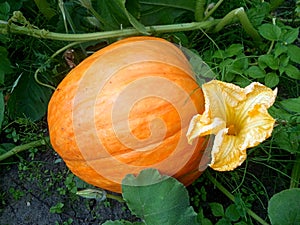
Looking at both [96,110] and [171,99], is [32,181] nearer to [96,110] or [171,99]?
[96,110]

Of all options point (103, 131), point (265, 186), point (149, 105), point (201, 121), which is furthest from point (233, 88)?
point (265, 186)

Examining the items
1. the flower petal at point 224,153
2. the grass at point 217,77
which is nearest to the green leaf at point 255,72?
the grass at point 217,77

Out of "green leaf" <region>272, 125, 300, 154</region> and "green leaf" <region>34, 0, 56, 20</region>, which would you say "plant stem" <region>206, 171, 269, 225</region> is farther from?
"green leaf" <region>34, 0, 56, 20</region>

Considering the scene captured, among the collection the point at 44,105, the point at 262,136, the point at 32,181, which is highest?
the point at 262,136

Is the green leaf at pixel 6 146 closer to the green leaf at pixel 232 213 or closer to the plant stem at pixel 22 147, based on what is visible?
the plant stem at pixel 22 147

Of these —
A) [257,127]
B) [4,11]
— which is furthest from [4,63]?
[257,127]

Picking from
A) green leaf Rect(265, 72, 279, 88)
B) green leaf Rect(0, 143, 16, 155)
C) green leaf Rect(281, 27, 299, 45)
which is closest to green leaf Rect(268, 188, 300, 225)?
green leaf Rect(265, 72, 279, 88)
